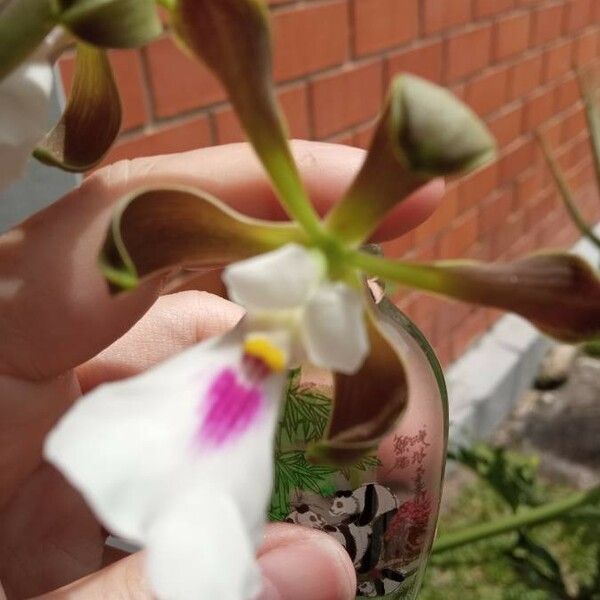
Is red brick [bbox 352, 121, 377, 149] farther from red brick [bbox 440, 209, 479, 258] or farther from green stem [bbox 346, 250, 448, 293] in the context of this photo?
green stem [bbox 346, 250, 448, 293]

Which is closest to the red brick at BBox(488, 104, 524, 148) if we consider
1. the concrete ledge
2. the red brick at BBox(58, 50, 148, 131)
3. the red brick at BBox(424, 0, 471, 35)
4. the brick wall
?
the brick wall

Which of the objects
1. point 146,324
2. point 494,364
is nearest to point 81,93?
point 146,324

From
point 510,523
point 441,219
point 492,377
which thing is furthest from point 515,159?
point 510,523

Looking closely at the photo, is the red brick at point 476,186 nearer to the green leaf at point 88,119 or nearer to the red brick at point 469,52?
the red brick at point 469,52

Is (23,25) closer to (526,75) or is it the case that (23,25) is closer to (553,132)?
(526,75)

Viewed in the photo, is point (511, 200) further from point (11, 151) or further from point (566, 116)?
point (11, 151)

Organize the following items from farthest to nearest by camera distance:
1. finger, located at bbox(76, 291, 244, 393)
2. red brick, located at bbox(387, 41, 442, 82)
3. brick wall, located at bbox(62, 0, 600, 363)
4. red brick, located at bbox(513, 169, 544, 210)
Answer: red brick, located at bbox(513, 169, 544, 210) → red brick, located at bbox(387, 41, 442, 82) → brick wall, located at bbox(62, 0, 600, 363) → finger, located at bbox(76, 291, 244, 393)
